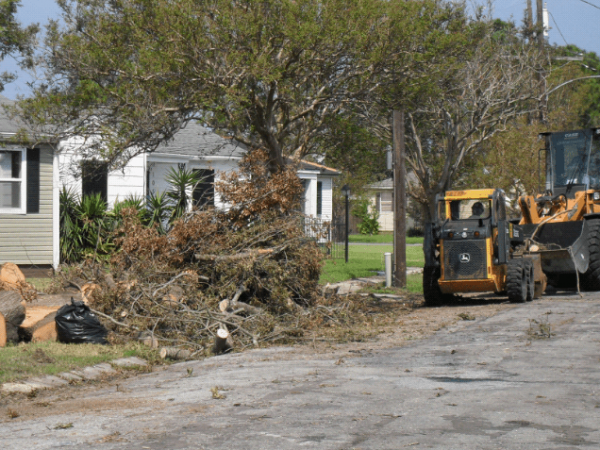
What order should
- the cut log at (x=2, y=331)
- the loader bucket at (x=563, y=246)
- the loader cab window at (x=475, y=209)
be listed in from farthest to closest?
1. the loader bucket at (x=563, y=246)
2. the loader cab window at (x=475, y=209)
3. the cut log at (x=2, y=331)

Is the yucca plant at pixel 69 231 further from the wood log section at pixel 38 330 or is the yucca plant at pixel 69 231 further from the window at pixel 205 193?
the wood log section at pixel 38 330

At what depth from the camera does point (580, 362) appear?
30.9 feet

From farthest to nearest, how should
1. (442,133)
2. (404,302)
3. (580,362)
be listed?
A: (442,133)
(404,302)
(580,362)

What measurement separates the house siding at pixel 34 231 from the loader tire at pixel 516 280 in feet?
38.9

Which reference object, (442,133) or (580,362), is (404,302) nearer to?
(580,362)

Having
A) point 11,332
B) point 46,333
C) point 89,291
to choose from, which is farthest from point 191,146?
point 11,332

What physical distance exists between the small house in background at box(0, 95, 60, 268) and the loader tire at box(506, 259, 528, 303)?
11603mm

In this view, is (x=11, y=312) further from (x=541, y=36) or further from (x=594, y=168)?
(x=541, y=36)

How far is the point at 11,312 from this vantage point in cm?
1096

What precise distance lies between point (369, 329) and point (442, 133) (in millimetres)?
16817

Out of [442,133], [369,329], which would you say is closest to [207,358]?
[369,329]

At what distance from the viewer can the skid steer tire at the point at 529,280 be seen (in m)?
16.3

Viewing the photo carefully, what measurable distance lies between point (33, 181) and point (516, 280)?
12510mm

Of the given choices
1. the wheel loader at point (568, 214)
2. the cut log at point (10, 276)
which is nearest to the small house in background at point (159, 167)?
the wheel loader at point (568, 214)
